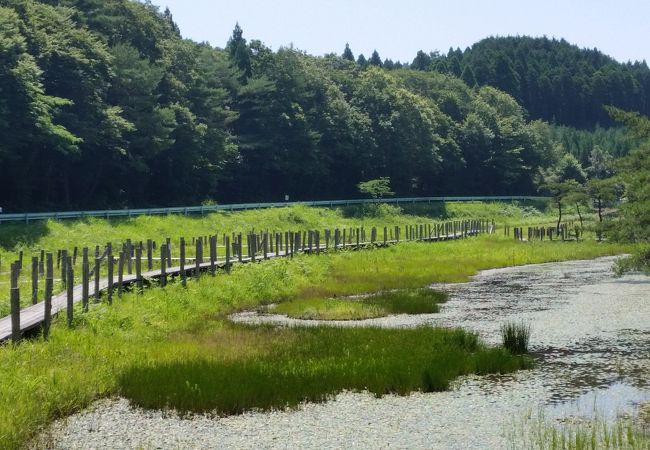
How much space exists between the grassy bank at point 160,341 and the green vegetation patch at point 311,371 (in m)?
0.09

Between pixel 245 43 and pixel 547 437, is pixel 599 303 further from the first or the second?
pixel 245 43

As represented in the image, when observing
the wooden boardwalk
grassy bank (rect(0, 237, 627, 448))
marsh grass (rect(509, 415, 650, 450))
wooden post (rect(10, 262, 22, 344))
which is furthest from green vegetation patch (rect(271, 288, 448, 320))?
marsh grass (rect(509, 415, 650, 450))

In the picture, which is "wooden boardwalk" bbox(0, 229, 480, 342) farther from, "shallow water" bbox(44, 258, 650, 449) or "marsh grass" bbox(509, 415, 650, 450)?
"marsh grass" bbox(509, 415, 650, 450)

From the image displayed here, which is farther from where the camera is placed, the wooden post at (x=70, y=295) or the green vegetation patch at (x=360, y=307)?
the green vegetation patch at (x=360, y=307)

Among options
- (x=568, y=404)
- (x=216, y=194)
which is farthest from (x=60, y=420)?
(x=216, y=194)

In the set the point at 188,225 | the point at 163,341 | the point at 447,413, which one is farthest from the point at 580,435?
the point at 188,225

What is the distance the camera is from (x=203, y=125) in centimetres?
7038

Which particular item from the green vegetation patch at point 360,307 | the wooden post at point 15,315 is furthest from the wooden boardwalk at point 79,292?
the green vegetation patch at point 360,307

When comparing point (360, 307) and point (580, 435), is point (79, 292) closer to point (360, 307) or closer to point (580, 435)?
point (360, 307)

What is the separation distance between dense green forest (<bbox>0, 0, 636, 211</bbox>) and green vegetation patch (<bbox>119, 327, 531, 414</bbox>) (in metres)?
36.8

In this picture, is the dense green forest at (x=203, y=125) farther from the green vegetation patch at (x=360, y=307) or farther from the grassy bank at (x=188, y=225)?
the green vegetation patch at (x=360, y=307)

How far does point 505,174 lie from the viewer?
119 meters

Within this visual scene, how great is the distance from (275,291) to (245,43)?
73.5 metres

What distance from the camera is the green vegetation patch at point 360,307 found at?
89.1ft
